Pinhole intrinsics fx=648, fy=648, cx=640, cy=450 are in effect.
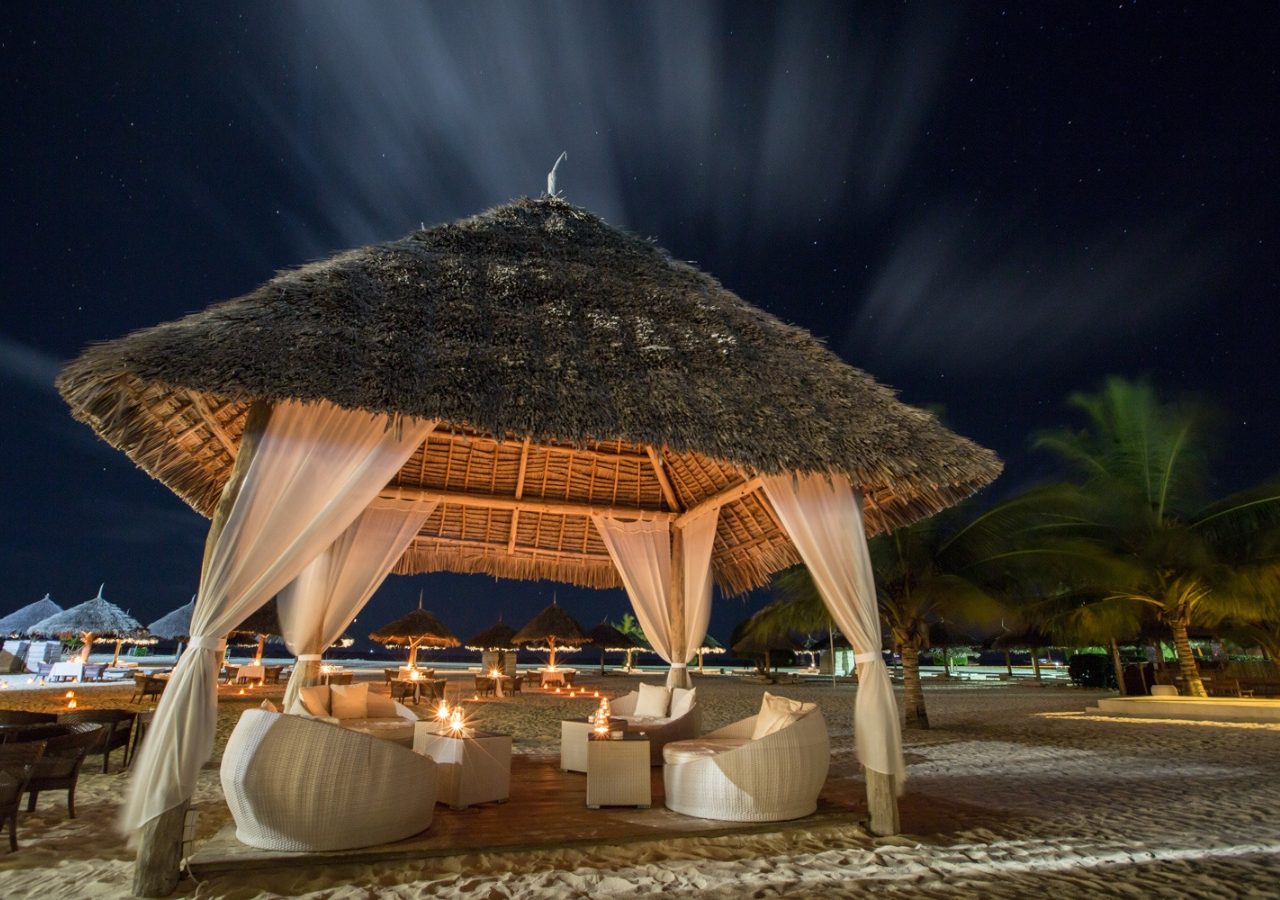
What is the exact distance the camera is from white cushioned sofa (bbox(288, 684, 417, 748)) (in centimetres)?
473

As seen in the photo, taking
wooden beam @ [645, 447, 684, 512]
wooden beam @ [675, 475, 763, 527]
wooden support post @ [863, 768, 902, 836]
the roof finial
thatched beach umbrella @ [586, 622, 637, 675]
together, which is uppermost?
the roof finial

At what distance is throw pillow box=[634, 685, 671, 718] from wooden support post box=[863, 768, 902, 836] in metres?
2.51

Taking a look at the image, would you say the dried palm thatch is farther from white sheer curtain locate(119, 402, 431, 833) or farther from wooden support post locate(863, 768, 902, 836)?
wooden support post locate(863, 768, 902, 836)

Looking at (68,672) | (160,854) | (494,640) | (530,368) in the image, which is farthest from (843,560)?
(68,672)

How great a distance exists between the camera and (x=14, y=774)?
2.58 metres

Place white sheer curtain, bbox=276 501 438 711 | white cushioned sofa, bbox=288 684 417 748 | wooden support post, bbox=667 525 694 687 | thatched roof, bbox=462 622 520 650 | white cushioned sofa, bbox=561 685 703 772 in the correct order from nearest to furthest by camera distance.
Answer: white cushioned sofa, bbox=561 685 703 772
white cushioned sofa, bbox=288 684 417 748
white sheer curtain, bbox=276 501 438 711
wooden support post, bbox=667 525 694 687
thatched roof, bbox=462 622 520 650

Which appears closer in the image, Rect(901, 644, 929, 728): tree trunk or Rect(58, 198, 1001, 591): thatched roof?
Rect(58, 198, 1001, 591): thatched roof

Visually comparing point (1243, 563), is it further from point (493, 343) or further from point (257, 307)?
point (257, 307)

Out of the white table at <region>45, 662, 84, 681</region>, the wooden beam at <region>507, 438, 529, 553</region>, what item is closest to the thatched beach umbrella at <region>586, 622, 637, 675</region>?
the white table at <region>45, 662, 84, 681</region>

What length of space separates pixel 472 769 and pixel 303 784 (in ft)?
3.45

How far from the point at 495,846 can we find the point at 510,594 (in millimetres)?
55936

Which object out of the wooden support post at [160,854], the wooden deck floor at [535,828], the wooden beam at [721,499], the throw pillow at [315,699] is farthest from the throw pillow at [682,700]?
the wooden support post at [160,854]

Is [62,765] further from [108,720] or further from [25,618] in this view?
[25,618]

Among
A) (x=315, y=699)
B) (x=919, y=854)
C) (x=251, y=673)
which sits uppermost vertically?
(x=315, y=699)
